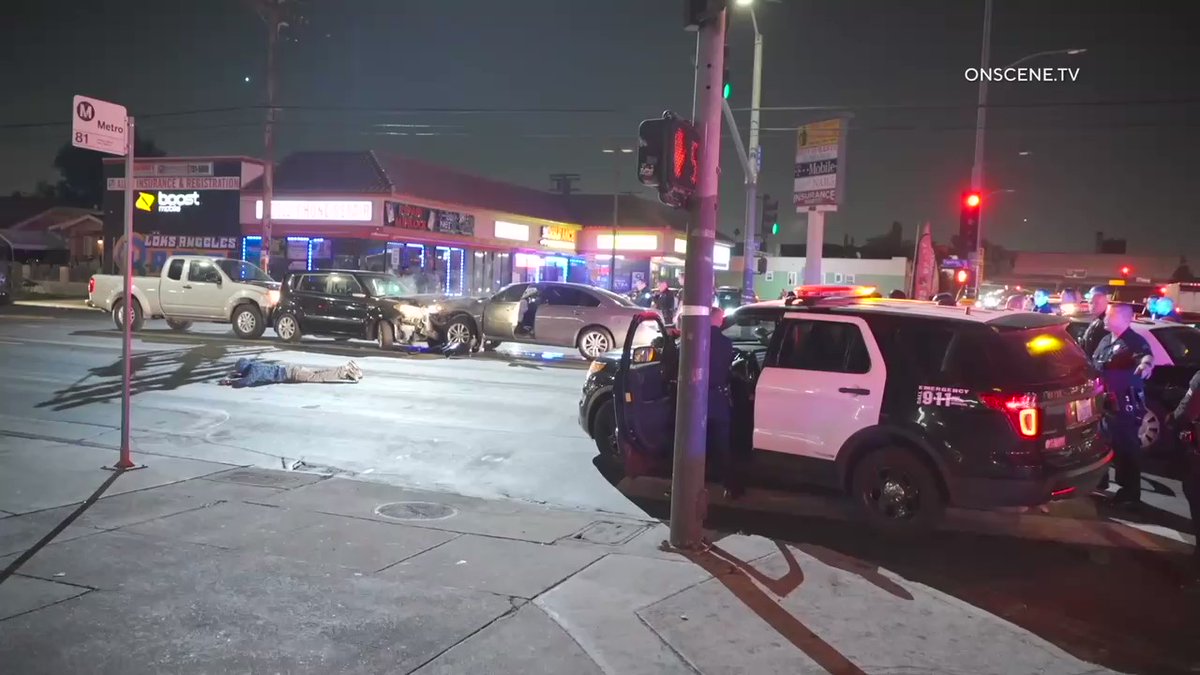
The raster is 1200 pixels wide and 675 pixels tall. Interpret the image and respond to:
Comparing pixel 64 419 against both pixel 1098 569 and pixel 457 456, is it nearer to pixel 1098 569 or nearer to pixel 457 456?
pixel 457 456

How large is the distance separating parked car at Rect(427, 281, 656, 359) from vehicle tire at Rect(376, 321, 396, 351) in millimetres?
870

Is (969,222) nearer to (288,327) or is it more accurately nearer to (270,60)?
(288,327)

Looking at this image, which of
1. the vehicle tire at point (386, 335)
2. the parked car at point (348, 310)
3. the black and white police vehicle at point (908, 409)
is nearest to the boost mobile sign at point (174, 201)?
the parked car at point (348, 310)

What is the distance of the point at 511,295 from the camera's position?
18812mm

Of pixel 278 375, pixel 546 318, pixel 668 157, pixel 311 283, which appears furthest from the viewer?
pixel 311 283

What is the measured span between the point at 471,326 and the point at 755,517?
1237 cm

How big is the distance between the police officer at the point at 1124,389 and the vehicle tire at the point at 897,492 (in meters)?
2.01

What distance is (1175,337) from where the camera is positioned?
10.1 meters

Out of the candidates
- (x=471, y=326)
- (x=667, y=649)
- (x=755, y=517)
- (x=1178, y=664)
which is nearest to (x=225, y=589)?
(x=667, y=649)

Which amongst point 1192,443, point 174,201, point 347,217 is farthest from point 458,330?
point 174,201

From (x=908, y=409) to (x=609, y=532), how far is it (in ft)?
7.79

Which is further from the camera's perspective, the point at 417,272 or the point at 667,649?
the point at 417,272

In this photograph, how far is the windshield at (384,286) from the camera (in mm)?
18938

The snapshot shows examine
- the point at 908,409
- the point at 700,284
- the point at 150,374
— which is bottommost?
the point at 150,374
